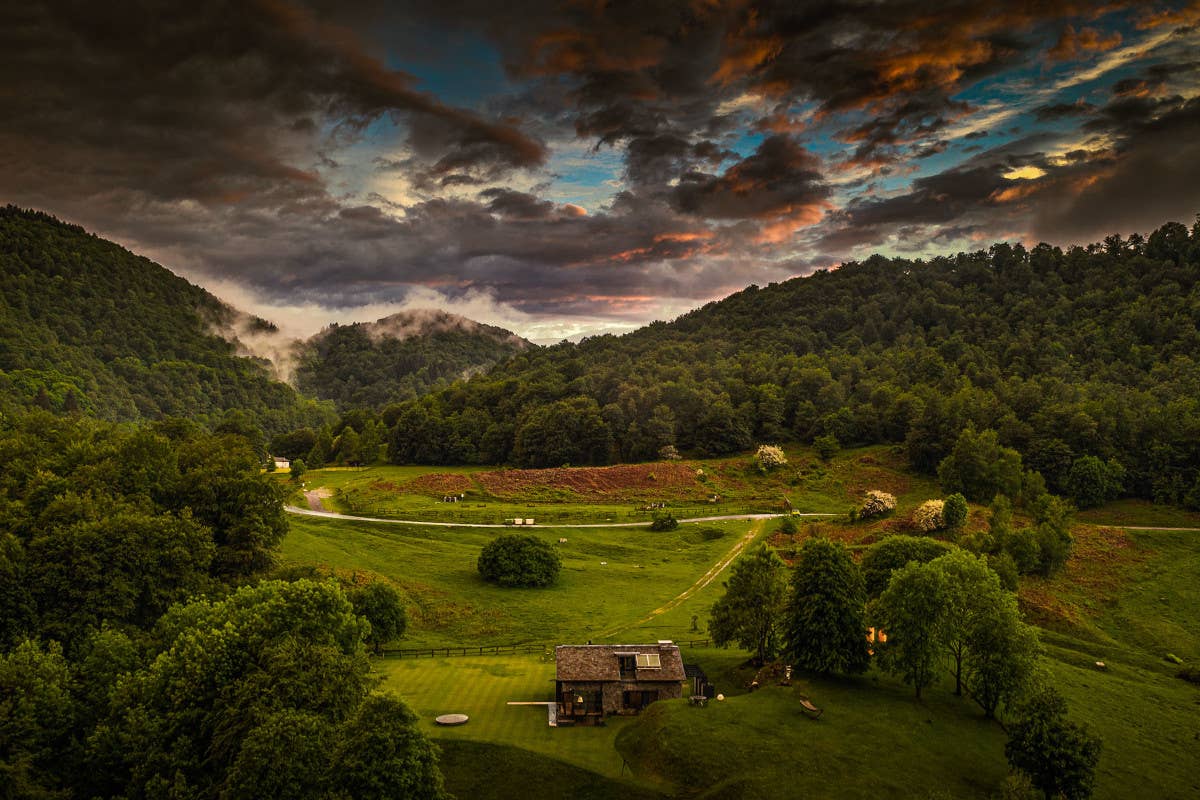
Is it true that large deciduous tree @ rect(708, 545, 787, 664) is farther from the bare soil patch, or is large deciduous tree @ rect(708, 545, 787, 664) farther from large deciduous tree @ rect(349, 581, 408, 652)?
the bare soil patch

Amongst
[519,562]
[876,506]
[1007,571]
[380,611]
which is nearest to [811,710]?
[1007,571]

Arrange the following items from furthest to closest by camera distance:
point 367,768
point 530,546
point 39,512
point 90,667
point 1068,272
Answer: point 1068,272 → point 530,546 → point 39,512 → point 90,667 → point 367,768

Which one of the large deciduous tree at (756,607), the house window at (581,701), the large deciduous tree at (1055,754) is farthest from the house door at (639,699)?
the large deciduous tree at (1055,754)

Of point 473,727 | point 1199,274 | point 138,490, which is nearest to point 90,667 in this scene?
point 473,727

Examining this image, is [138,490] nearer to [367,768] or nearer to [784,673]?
[367,768]

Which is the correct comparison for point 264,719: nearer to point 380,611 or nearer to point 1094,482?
point 380,611

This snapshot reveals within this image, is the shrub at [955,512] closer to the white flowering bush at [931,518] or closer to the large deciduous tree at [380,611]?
the white flowering bush at [931,518]

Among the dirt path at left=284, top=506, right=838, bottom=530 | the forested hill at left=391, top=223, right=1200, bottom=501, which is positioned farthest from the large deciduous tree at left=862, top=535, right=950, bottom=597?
the forested hill at left=391, top=223, right=1200, bottom=501
